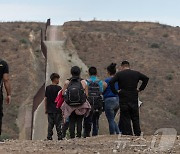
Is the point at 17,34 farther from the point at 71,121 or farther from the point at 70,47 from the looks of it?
the point at 71,121

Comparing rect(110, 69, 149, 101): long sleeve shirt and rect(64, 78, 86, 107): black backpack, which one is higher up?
rect(110, 69, 149, 101): long sleeve shirt

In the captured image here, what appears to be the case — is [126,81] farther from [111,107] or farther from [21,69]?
[21,69]

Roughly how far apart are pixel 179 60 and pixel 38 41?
1613 cm

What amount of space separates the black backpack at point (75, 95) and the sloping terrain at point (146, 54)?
22.8 metres

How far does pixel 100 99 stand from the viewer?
406 inches

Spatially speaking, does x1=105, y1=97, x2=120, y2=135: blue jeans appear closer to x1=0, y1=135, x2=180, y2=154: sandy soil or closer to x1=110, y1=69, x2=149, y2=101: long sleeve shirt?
x1=110, y1=69, x2=149, y2=101: long sleeve shirt

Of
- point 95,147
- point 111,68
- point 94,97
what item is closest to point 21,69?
point 111,68

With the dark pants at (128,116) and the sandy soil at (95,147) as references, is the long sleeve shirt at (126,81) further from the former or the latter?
the sandy soil at (95,147)

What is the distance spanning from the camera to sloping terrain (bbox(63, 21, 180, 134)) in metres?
37.9

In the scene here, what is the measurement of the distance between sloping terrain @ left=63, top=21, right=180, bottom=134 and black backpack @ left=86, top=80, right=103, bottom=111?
72.2 feet

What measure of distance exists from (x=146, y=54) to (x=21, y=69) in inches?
576

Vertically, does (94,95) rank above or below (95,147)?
above

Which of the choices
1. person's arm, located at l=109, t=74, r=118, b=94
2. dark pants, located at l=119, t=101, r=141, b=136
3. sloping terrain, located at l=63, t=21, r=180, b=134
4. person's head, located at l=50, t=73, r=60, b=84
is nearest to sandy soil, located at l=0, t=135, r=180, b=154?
dark pants, located at l=119, t=101, r=141, b=136

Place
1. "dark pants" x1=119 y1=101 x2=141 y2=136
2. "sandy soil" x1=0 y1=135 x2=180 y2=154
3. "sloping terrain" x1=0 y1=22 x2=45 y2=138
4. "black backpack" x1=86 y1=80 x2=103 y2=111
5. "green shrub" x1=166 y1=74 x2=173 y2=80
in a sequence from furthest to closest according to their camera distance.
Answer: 1. "green shrub" x1=166 y1=74 x2=173 y2=80
2. "sloping terrain" x1=0 y1=22 x2=45 y2=138
3. "black backpack" x1=86 y1=80 x2=103 y2=111
4. "dark pants" x1=119 y1=101 x2=141 y2=136
5. "sandy soil" x1=0 y1=135 x2=180 y2=154
